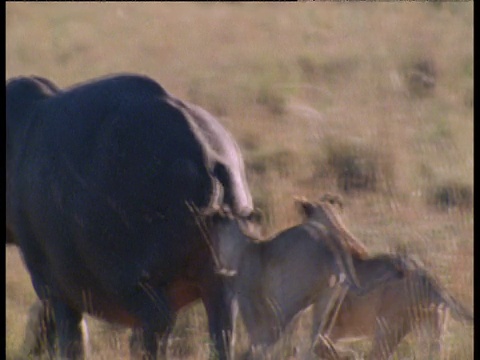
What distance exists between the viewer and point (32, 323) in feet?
21.1

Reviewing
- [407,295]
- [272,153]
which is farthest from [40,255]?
[272,153]

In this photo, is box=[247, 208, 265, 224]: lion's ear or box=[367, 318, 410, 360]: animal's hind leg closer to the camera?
box=[247, 208, 265, 224]: lion's ear

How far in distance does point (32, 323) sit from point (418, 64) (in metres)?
9.55

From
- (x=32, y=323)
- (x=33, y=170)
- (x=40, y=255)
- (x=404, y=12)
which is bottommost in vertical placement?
(x=404, y=12)

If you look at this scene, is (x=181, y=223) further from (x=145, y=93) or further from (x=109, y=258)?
(x=145, y=93)

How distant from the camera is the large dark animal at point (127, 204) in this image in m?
5.04

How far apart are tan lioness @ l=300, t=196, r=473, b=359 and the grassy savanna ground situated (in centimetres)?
17

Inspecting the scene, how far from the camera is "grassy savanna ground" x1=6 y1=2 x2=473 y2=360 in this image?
796 cm

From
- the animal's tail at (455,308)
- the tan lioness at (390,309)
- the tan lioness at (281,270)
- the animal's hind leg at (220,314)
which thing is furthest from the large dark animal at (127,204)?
Result: the animal's tail at (455,308)

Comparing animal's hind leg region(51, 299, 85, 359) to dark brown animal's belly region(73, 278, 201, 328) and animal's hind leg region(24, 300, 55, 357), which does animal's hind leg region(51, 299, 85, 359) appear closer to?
animal's hind leg region(24, 300, 55, 357)

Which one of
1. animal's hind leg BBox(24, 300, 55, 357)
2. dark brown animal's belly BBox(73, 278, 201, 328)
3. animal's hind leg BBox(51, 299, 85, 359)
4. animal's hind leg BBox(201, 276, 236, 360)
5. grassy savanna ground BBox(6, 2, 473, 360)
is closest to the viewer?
animal's hind leg BBox(201, 276, 236, 360)

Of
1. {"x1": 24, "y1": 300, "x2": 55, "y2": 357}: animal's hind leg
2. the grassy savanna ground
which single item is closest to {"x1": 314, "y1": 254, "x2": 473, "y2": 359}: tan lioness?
the grassy savanna ground

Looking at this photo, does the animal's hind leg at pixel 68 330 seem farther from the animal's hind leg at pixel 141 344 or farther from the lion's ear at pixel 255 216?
the lion's ear at pixel 255 216

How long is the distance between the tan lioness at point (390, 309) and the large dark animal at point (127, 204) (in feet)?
1.57
